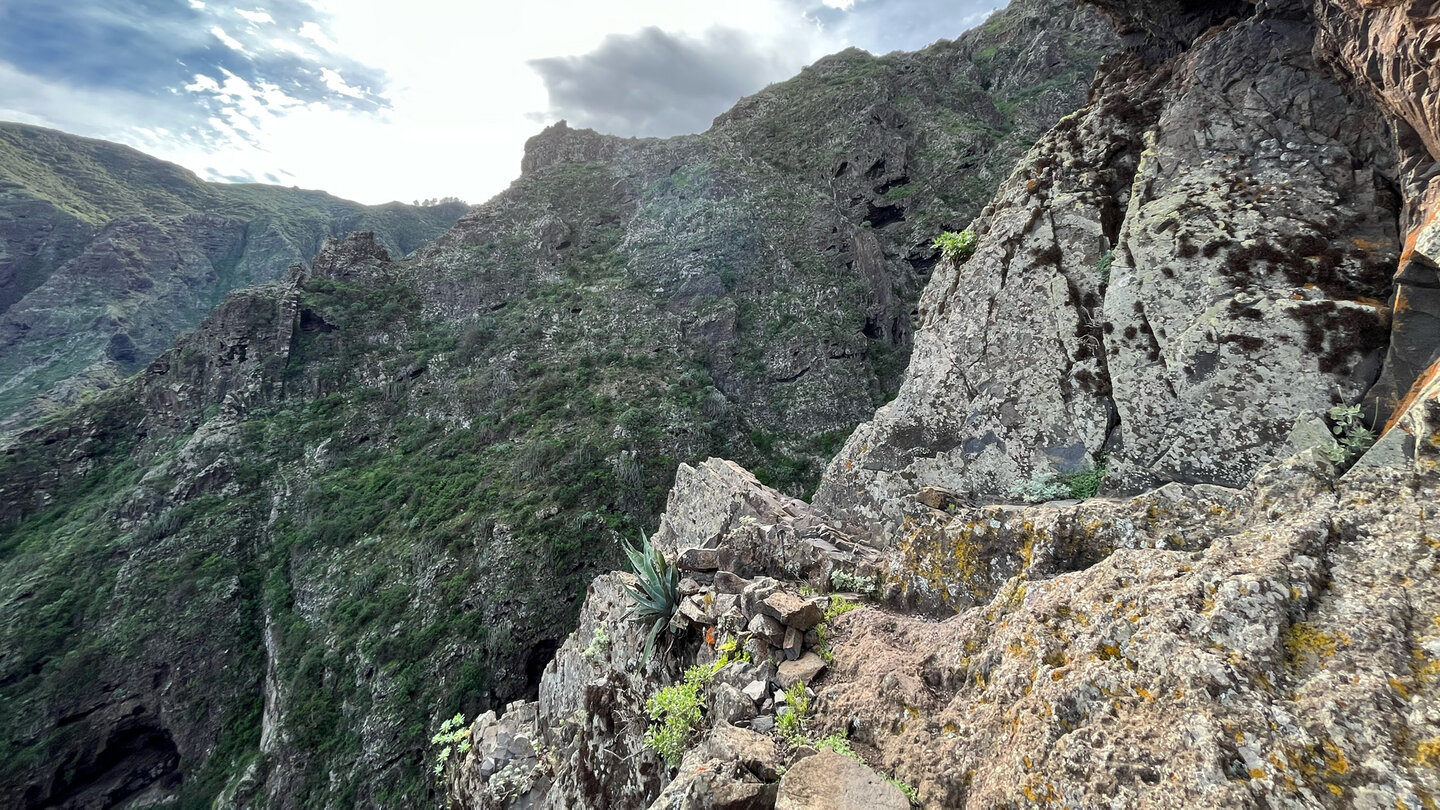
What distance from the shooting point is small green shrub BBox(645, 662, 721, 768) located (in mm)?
5207

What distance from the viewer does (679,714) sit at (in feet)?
17.3

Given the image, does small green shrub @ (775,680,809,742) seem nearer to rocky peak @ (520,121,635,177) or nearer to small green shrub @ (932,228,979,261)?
small green shrub @ (932,228,979,261)

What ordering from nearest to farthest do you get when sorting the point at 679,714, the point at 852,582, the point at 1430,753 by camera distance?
the point at 1430,753 → the point at 679,714 → the point at 852,582

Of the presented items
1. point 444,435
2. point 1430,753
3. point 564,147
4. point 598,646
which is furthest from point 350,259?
point 1430,753

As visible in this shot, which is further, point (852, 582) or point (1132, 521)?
point (852, 582)

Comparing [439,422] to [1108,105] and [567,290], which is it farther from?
[1108,105]

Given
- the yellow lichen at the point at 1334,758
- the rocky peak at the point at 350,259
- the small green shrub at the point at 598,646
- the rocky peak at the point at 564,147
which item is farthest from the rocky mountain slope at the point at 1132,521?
the rocky peak at the point at 564,147

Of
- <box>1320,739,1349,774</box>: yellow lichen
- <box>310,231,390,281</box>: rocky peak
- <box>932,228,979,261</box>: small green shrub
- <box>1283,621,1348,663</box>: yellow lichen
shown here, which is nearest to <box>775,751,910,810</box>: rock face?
<box>1320,739,1349,774</box>: yellow lichen

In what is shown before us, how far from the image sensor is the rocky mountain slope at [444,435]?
2203cm

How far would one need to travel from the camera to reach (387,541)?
26500 mm

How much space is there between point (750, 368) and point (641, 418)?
9.45 metres

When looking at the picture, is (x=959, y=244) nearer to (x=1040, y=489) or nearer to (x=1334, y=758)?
(x=1040, y=489)

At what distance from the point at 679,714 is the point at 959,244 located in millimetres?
8384

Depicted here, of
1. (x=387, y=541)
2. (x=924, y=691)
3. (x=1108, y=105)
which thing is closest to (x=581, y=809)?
(x=924, y=691)
